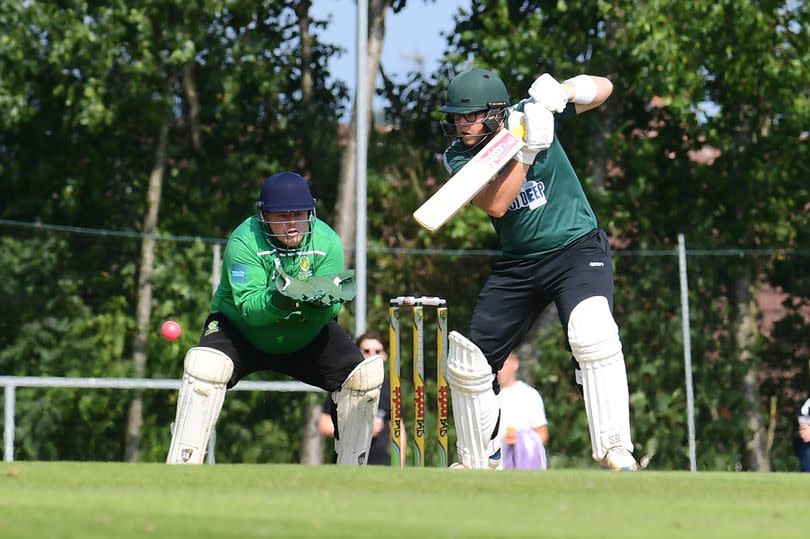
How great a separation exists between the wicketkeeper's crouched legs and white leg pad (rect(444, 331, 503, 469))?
0.50m

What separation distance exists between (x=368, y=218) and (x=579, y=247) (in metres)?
8.03

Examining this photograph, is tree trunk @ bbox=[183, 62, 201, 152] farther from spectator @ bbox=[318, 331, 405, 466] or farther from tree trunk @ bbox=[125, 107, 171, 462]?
spectator @ bbox=[318, 331, 405, 466]

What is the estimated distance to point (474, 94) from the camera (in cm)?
708

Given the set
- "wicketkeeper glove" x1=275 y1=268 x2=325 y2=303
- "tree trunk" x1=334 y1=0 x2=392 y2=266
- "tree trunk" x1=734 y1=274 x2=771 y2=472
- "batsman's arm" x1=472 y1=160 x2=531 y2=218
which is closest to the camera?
"batsman's arm" x1=472 y1=160 x2=531 y2=218

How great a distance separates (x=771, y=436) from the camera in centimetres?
1381

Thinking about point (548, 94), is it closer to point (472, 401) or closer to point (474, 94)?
point (474, 94)

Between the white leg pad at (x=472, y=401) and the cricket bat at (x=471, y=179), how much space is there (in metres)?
0.61

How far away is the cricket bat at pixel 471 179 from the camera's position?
6898mm

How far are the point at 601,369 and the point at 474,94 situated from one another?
4.55 ft

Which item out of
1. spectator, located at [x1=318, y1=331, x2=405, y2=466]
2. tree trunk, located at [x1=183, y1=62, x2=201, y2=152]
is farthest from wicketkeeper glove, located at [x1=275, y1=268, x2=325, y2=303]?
tree trunk, located at [x1=183, y1=62, x2=201, y2=152]

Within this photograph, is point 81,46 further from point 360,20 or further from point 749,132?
point 749,132

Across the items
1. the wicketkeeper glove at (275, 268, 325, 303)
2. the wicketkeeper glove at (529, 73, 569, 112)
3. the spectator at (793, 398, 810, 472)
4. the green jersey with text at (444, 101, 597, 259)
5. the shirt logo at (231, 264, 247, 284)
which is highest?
the wicketkeeper glove at (529, 73, 569, 112)

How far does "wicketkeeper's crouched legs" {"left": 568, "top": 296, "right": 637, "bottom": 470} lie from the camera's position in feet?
22.7

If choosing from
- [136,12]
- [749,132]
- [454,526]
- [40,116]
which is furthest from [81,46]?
[454,526]
